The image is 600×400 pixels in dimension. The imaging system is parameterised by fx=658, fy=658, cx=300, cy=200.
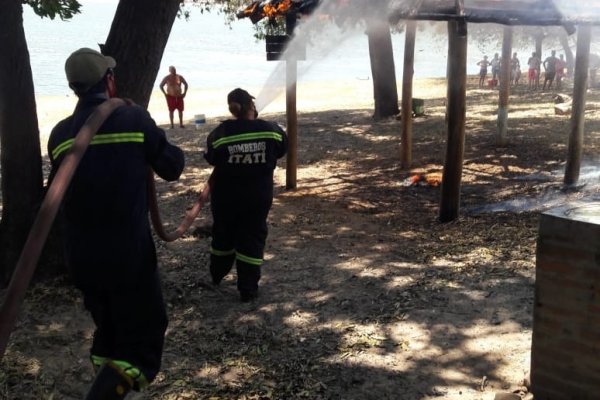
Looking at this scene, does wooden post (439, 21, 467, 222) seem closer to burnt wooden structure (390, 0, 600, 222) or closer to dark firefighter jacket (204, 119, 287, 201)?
burnt wooden structure (390, 0, 600, 222)

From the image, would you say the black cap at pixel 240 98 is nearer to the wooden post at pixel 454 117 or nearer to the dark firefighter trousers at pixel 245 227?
the dark firefighter trousers at pixel 245 227

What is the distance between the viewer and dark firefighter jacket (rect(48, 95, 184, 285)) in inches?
122

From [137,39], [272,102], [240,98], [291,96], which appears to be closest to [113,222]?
[240,98]

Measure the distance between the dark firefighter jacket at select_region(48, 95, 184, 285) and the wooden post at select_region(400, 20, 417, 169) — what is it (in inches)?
316

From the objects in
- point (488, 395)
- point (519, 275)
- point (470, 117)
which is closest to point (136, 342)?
point (488, 395)

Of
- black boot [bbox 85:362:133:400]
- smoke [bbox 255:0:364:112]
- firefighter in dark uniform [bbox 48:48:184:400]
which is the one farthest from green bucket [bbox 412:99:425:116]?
black boot [bbox 85:362:133:400]

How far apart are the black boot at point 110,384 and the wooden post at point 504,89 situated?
10353 millimetres

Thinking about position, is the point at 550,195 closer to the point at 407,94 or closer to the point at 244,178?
the point at 407,94

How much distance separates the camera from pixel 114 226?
10.4ft

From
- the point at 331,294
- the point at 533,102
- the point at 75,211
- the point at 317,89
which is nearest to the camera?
the point at 75,211

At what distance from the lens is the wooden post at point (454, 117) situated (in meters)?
7.92

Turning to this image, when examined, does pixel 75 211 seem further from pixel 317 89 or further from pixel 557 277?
pixel 317 89

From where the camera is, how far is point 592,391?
338 centimetres

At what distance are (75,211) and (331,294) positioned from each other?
117 inches
